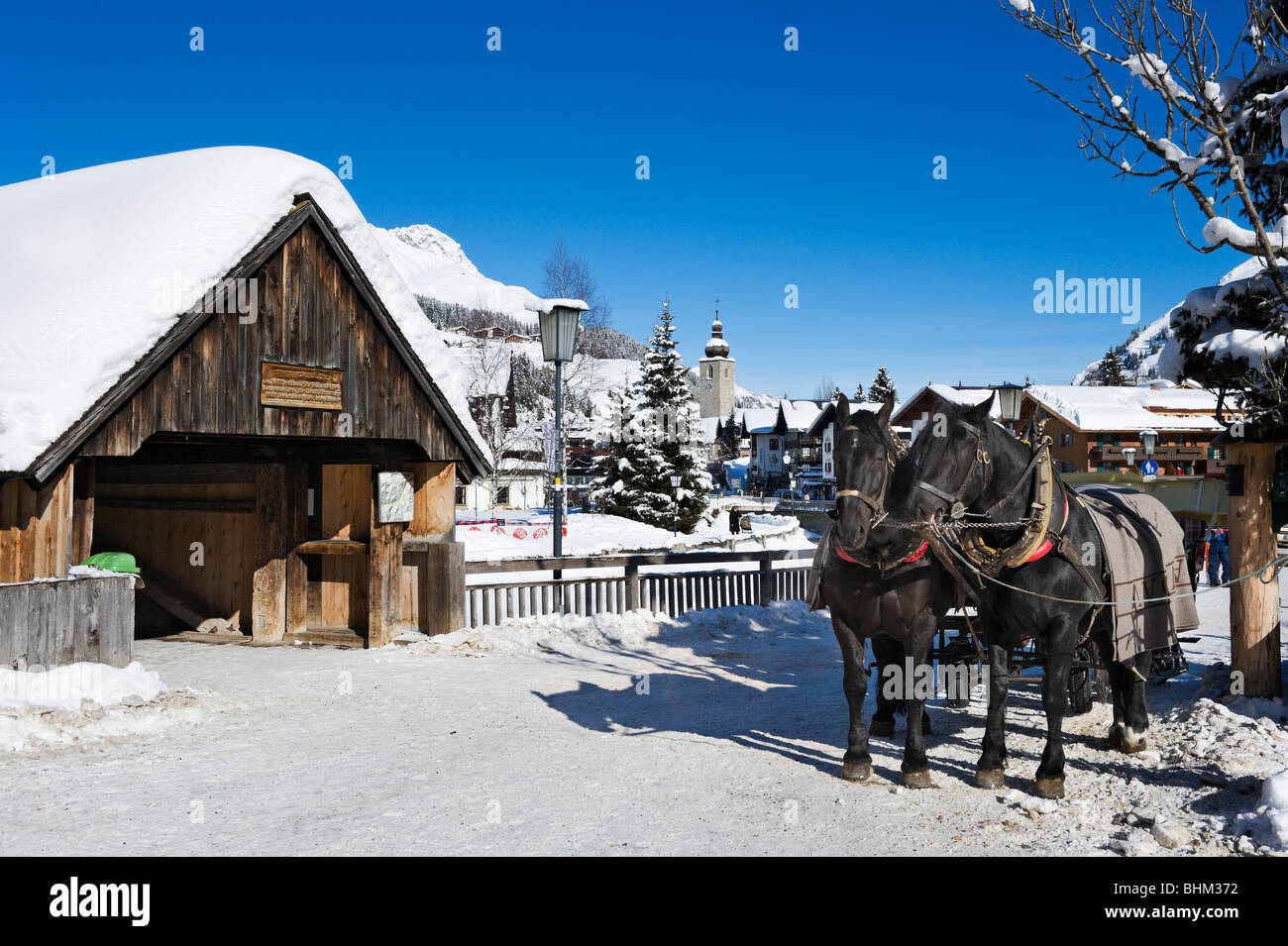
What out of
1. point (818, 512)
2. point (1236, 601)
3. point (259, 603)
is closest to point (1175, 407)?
point (818, 512)

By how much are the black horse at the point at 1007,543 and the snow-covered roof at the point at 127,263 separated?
7.69 meters

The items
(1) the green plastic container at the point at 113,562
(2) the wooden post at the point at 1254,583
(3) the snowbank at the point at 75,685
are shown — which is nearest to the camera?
(3) the snowbank at the point at 75,685

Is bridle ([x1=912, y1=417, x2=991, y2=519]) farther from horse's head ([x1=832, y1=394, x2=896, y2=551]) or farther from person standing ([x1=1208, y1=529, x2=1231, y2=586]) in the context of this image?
person standing ([x1=1208, y1=529, x2=1231, y2=586])

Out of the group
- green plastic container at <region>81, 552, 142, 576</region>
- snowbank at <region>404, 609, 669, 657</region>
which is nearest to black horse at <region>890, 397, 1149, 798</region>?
snowbank at <region>404, 609, 669, 657</region>

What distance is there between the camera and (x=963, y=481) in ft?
18.7

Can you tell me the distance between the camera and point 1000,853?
16.3 ft

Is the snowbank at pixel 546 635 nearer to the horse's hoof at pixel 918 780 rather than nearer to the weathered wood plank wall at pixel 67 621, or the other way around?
the weathered wood plank wall at pixel 67 621

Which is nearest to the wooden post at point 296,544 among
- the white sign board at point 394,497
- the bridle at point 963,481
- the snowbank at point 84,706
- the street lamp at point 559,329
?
the white sign board at point 394,497

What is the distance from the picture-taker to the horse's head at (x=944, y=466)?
555 centimetres

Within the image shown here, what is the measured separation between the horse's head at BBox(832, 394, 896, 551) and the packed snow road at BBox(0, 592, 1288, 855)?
6.24ft

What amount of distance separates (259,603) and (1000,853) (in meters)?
10.6

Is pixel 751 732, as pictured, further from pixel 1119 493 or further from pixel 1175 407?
pixel 1175 407

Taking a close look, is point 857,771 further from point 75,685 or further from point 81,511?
point 81,511

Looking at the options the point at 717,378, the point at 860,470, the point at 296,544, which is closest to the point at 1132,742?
the point at 860,470
